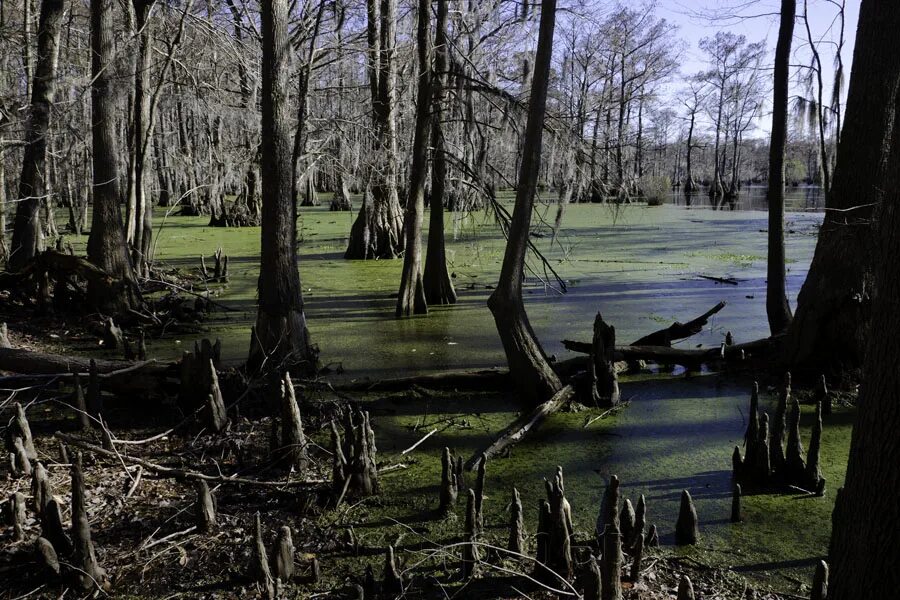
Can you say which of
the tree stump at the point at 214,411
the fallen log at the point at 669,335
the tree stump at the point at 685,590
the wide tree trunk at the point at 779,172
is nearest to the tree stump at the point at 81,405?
the tree stump at the point at 214,411

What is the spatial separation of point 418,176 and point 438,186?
66 cm

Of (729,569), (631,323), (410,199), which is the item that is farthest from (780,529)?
(410,199)

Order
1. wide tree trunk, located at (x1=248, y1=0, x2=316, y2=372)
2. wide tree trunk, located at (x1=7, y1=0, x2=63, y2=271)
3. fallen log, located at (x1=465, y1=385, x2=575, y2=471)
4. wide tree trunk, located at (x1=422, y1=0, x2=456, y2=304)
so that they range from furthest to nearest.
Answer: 1. wide tree trunk, located at (x1=7, y1=0, x2=63, y2=271)
2. wide tree trunk, located at (x1=422, y1=0, x2=456, y2=304)
3. wide tree trunk, located at (x1=248, y1=0, x2=316, y2=372)
4. fallen log, located at (x1=465, y1=385, x2=575, y2=471)

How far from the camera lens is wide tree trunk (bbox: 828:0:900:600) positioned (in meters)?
2.28

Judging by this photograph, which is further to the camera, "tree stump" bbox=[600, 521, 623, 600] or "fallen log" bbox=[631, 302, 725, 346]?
"fallen log" bbox=[631, 302, 725, 346]

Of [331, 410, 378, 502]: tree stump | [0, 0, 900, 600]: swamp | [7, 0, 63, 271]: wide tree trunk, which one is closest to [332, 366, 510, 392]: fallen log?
[0, 0, 900, 600]: swamp

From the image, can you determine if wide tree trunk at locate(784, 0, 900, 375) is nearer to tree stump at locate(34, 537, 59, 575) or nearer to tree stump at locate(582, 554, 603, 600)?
tree stump at locate(582, 554, 603, 600)

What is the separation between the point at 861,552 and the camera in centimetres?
235

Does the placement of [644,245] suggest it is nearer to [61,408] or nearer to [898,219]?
[61,408]

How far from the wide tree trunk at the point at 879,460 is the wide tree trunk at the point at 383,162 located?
338 inches

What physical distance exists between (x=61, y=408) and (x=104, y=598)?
10.4 feet

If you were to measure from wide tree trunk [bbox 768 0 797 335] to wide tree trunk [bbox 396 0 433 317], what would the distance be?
389 centimetres

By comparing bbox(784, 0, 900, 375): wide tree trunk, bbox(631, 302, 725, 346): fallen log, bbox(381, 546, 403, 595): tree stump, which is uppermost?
bbox(784, 0, 900, 375): wide tree trunk

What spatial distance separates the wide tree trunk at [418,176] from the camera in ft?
29.7
